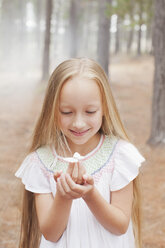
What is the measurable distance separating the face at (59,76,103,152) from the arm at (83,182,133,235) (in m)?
0.33

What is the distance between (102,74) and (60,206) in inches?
28.9

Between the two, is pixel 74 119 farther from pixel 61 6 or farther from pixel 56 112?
pixel 61 6

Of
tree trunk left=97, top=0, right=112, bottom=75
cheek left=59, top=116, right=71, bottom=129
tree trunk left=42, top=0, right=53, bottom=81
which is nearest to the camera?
cheek left=59, top=116, right=71, bottom=129

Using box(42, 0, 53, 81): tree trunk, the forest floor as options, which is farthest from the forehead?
box(42, 0, 53, 81): tree trunk

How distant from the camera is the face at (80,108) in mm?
1786

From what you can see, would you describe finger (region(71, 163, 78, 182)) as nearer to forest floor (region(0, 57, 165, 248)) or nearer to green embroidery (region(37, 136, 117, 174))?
green embroidery (region(37, 136, 117, 174))

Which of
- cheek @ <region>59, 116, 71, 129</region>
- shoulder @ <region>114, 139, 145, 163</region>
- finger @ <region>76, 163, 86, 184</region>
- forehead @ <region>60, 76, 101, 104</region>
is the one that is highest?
forehead @ <region>60, 76, 101, 104</region>

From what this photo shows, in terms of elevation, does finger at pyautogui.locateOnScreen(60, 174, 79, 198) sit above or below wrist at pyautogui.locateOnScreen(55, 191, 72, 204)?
above

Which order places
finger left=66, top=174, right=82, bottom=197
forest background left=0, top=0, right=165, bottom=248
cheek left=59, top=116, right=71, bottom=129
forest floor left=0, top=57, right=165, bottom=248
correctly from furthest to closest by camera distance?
forest background left=0, top=0, right=165, bottom=248 → forest floor left=0, top=57, right=165, bottom=248 → cheek left=59, top=116, right=71, bottom=129 → finger left=66, top=174, right=82, bottom=197

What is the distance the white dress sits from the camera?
6.22 feet

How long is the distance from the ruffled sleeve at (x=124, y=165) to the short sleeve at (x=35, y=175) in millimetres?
364

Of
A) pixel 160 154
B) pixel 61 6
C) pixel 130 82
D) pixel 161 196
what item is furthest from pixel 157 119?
pixel 61 6

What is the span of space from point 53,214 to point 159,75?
17.1 ft

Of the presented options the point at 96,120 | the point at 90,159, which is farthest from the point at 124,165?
the point at 96,120
